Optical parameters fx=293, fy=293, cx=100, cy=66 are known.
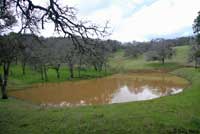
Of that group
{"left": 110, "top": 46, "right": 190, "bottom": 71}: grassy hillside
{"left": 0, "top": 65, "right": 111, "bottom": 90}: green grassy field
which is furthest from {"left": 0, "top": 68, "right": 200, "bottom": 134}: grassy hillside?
{"left": 110, "top": 46, "right": 190, "bottom": 71}: grassy hillside

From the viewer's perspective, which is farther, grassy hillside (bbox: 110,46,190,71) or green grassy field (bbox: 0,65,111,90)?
grassy hillside (bbox: 110,46,190,71)

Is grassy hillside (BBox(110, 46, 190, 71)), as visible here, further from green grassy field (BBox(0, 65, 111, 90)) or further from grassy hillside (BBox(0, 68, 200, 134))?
grassy hillside (BBox(0, 68, 200, 134))

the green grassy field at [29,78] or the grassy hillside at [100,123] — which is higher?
the grassy hillside at [100,123]

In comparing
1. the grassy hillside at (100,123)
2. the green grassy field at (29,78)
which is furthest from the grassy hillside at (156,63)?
the grassy hillside at (100,123)

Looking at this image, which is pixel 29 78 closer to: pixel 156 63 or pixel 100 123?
pixel 100 123

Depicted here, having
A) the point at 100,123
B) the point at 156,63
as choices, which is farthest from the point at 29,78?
the point at 156,63

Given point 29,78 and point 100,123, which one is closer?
point 100,123

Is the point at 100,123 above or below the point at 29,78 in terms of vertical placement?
above

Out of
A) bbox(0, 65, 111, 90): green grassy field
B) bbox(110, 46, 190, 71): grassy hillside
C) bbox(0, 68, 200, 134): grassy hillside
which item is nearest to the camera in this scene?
bbox(0, 68, 200, 134): grassy hillside

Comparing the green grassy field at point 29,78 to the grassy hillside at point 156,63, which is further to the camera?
the grassy hillside at point 156,63

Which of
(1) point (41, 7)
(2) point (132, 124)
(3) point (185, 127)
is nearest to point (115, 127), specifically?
(2) point (132, 124)

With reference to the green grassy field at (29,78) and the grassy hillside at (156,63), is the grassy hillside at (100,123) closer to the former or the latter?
the green grassy field at (29,78)

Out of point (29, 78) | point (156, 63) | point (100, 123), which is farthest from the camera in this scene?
point (156, 63)

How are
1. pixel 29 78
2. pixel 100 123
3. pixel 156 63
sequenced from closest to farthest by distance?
1. pixel 100 123
2. pixel 29 78
3. pixel 156 63
